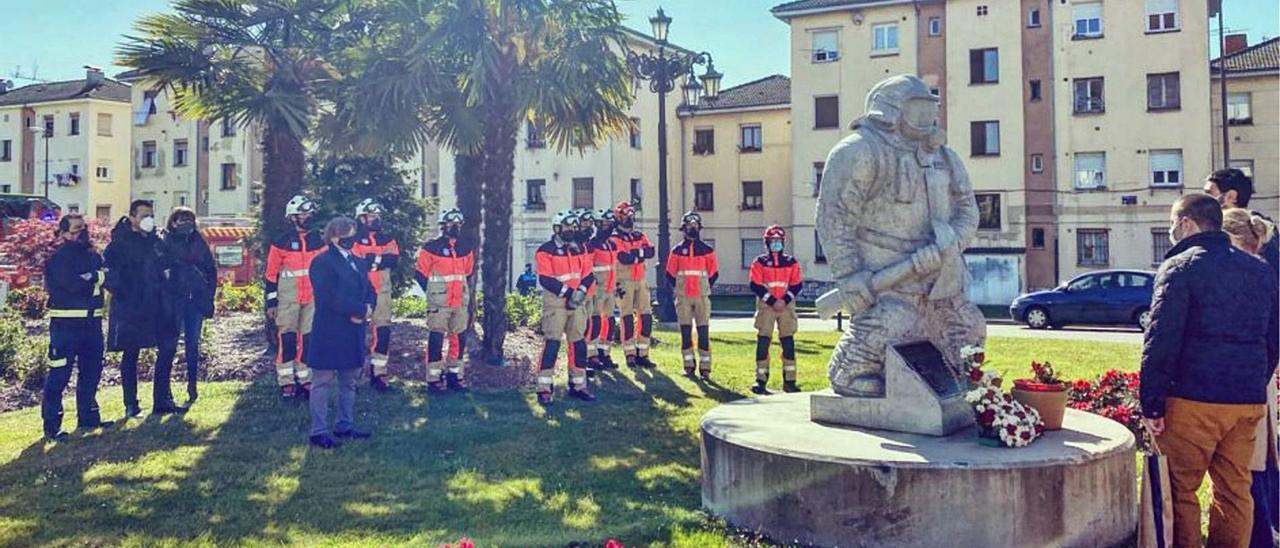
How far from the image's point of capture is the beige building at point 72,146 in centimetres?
5112

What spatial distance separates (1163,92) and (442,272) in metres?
32.2

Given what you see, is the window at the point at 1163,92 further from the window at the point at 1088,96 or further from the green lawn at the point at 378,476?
the green lawn at the point at 378,476

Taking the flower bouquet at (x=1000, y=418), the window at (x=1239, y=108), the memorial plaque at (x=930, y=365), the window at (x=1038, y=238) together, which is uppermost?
the window at (x=1239, y=108)

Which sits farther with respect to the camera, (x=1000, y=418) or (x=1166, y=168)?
(x=1166, y=168)

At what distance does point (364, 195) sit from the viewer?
19.3m

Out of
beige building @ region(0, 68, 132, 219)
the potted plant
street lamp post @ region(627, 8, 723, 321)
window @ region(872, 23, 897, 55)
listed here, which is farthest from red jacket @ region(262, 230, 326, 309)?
beige building @ region(0, 68, 132, 219)

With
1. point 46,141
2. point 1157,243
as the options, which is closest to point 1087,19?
point 1157,243

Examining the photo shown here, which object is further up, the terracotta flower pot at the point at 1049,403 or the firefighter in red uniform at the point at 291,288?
the firefighter in red uniform at the point at 291,288

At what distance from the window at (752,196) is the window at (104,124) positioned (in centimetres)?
3654

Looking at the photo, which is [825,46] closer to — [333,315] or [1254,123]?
[1254,123]

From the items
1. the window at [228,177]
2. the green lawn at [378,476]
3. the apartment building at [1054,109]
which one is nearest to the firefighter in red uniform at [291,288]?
the green lawn at [378,476]

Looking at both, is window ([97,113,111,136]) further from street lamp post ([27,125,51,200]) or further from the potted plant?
the potted plant

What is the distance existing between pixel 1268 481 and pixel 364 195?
56.2ft

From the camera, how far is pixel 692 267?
12344mm
